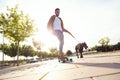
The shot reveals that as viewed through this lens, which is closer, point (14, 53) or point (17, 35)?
point (17, 35)

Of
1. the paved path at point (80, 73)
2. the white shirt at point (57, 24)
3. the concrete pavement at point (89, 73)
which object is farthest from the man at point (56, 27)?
the concrete pavement at point (89, 73)

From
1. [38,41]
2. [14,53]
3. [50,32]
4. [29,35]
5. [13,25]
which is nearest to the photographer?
[50,32]

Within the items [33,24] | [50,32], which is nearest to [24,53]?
[33,24]

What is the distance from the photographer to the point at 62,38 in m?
7.68

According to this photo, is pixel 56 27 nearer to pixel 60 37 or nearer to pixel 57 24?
pixel 57 24

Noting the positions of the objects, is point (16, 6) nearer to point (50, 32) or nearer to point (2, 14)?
point (2, 14)

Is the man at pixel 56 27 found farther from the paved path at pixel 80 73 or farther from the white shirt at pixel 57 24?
the paved path at pixel 80 73

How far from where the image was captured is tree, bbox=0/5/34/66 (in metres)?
35.3

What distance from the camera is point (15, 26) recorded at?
116 feet

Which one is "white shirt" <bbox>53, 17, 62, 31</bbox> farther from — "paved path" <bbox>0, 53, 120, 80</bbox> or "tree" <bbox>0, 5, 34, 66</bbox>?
"tree" <bbox>0, 5, 34, 66</bbox>

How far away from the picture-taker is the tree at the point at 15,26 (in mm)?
35281

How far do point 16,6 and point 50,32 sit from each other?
3078 cm

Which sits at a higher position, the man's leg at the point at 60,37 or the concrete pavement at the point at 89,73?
the man's leg at the point at 60,37

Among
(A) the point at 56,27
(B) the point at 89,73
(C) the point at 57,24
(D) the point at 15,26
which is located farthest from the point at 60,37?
(D) the point at 15,26
